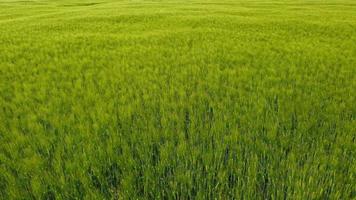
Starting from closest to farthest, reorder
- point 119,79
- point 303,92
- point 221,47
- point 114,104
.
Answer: point 114,104 < point 303,92 < point 119,79 < point 221,47

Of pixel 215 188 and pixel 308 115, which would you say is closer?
pixel 215 188

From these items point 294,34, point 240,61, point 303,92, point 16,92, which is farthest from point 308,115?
point 294,34

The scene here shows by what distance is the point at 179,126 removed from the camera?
2.64 metres

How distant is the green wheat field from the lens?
1.88m

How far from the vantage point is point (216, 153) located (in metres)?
2.11

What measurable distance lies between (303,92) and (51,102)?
3361mm

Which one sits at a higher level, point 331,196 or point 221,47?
point 221,47

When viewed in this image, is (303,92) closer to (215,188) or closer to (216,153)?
(216,153)

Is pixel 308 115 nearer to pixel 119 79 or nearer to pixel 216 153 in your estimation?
pixel 216 153

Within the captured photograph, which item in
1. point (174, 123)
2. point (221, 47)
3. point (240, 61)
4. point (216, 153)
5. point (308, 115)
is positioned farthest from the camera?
point (221, 47)

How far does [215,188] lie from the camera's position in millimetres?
1794

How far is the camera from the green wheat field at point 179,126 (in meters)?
1.88

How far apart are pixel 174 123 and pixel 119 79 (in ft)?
6.02

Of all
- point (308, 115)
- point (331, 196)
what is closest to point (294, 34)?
point (308, 115)
